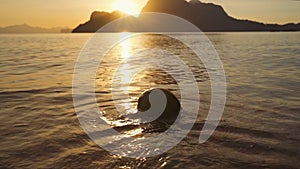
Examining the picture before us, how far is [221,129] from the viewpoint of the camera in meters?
8.39

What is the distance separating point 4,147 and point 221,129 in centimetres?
608

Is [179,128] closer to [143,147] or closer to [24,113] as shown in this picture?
[143,147]

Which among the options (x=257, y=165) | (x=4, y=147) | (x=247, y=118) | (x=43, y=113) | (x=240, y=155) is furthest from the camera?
(x=43, y=113)

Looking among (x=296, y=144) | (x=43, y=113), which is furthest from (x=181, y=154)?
(x=43, y=113)

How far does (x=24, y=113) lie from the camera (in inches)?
392

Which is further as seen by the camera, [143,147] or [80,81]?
[80,81]

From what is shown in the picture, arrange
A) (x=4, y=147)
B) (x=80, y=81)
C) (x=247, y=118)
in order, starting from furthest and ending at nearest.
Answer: (x=80, y=81)
(x=247, y=118)
(x=4, y=147)

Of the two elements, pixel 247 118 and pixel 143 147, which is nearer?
pixel 143 147

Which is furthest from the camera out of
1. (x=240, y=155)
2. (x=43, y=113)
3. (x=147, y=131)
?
(x=43, y=113)

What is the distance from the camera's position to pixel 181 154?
22.0 ft

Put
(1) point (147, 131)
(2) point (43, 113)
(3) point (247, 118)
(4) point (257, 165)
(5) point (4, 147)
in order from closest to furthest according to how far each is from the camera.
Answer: (4) point (257, 165) → (5) point (4, 147) → (1) point (147, 131) → (3) point (247, 118) → (2) point (43, 113)

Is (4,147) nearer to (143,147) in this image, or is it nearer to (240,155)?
(143,147)

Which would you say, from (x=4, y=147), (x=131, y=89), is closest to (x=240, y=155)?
(x=4, y=147)

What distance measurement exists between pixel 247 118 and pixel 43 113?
7.27m
